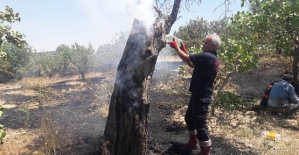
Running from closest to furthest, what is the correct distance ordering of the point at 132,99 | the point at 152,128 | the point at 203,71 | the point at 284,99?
the point at 132,99
the point at 203,71
the point at 152,128
the point at 284,99

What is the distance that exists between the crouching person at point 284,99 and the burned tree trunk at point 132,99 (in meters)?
3.69

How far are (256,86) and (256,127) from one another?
4.51 metres

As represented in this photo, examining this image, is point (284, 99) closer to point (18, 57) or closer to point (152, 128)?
point (152, 128)

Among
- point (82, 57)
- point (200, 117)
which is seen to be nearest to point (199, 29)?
point (82, 57)

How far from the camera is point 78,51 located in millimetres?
16469

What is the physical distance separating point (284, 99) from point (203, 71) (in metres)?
3.14

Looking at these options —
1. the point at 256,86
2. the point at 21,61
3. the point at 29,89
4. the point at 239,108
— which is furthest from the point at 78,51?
the point at 239,108

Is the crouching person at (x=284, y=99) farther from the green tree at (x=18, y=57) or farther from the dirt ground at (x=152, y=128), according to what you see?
the green tree at (x=18, y=57)

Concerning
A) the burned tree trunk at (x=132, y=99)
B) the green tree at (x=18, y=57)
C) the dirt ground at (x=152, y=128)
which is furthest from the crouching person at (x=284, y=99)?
the green tree at (x=18, y=57)

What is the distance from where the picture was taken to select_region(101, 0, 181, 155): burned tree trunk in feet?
10.2

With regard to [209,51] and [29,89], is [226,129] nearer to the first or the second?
[209,51]

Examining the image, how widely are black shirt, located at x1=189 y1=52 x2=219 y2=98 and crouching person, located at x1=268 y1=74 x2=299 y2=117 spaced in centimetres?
288

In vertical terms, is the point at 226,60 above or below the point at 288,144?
above

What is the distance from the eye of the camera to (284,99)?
5.65 meters
